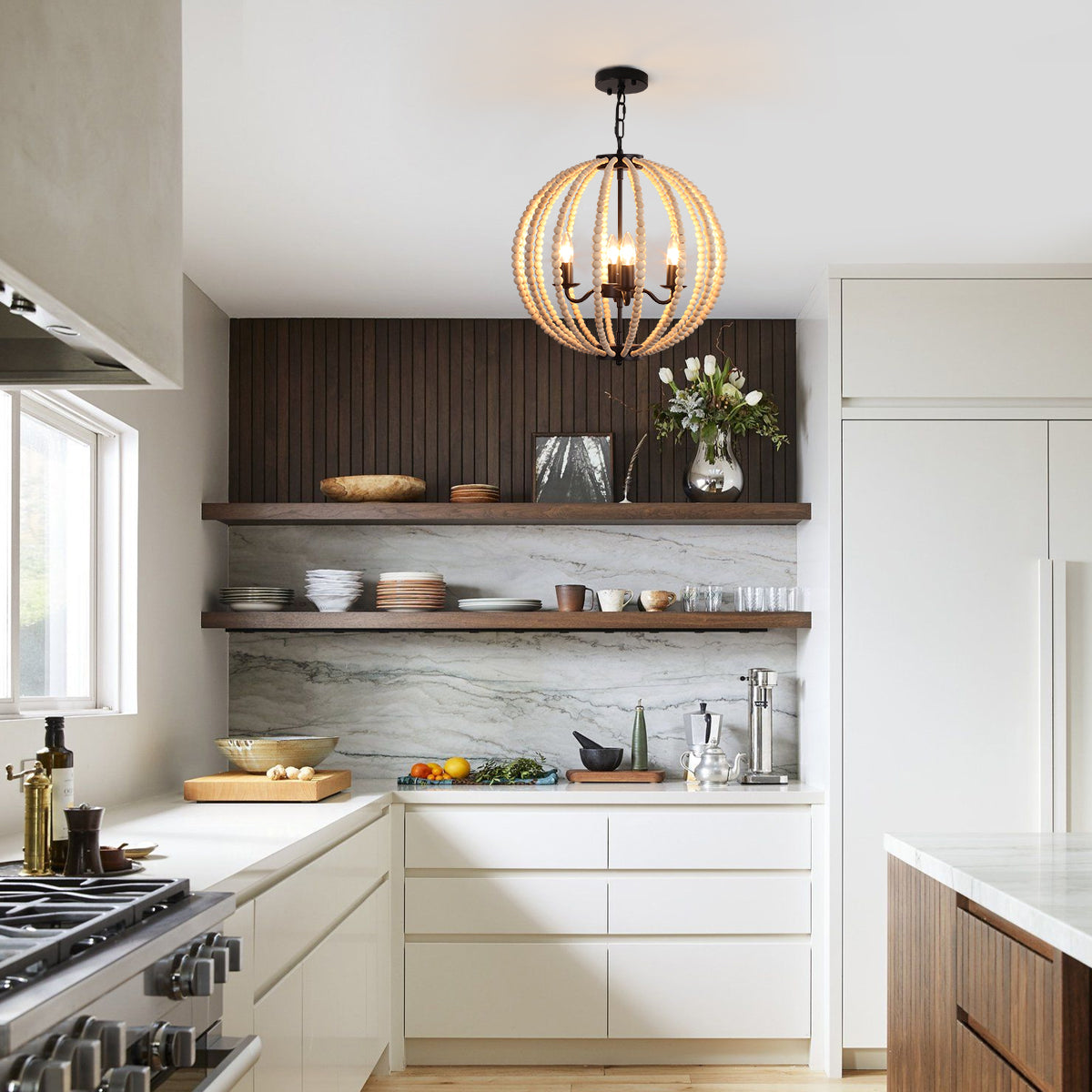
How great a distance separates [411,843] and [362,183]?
6.80 feet

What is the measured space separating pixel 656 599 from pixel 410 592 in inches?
34.1

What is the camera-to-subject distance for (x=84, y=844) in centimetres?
212

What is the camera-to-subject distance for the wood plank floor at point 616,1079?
3791mm

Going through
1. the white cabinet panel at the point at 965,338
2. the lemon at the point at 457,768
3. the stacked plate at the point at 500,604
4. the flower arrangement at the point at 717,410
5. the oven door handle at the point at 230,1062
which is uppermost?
the white cabinet panel at the point at 965,338

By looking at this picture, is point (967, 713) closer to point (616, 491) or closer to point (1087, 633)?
point (1087, 633)

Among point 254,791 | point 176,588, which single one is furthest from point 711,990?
point 176,588

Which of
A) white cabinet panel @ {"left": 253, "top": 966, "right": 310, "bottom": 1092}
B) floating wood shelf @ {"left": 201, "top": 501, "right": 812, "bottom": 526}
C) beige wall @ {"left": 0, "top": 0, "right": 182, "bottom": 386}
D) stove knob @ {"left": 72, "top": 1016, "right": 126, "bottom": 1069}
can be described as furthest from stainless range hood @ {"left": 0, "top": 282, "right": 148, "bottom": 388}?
floating wood shelf @ {"left": 201, "top": 501, "right": 812, "bottom": 526}

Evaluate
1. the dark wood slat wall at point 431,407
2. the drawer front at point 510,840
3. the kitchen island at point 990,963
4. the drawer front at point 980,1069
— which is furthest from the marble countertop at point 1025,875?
the dark wood slat wall at point 431,407

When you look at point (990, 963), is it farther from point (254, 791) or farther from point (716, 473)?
point (716, 473)

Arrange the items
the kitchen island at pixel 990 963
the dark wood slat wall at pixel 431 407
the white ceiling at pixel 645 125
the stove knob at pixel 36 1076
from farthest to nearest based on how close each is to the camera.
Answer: the dark wood slat wall at pixel 431 407 < the white ceiling at pixel 645 125 < the kitchen island at pixel 990 963 < the stove knob at pixel 36 1076

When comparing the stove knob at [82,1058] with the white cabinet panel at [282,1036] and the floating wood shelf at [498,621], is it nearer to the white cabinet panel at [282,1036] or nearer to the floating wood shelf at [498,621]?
the white cabinet panel at [282,1036]

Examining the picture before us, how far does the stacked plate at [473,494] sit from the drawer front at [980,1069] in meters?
2.60

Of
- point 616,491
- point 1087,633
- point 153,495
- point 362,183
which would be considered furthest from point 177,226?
point 1087,633

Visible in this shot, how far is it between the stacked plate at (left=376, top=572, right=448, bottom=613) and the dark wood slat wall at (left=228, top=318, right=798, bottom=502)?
42 centimetres
